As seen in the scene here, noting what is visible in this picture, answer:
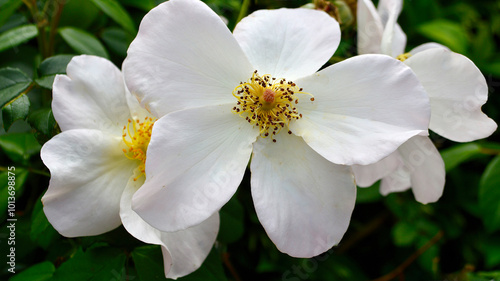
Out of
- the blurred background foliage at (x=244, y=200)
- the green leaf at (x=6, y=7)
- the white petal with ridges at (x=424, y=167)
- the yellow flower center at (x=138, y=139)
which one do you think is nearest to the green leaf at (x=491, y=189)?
the blurred background foliage at (x=244, y=200)

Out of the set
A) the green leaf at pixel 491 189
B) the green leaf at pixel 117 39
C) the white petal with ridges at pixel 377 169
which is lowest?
the green leaf at pixel 491 189

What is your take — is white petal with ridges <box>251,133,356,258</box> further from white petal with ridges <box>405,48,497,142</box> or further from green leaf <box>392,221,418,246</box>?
green leaf <box>392,221,418,246</box>

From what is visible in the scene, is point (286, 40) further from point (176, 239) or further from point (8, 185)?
point (8, 185)

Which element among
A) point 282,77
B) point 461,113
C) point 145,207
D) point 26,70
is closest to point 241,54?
point 282,77

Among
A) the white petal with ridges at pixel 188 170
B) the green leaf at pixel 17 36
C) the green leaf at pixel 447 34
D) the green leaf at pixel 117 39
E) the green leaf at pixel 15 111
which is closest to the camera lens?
the white petal with ridges at pixel 188 170

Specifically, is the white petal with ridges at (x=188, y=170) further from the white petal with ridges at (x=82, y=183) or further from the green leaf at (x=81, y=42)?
the green leaf at (x=81, y=42)

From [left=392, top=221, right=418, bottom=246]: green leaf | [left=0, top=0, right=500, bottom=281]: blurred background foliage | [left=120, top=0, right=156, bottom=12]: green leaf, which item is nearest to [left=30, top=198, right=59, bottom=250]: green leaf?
[left=0, top=0, right=500, bottom=281]: blurred background foliage
